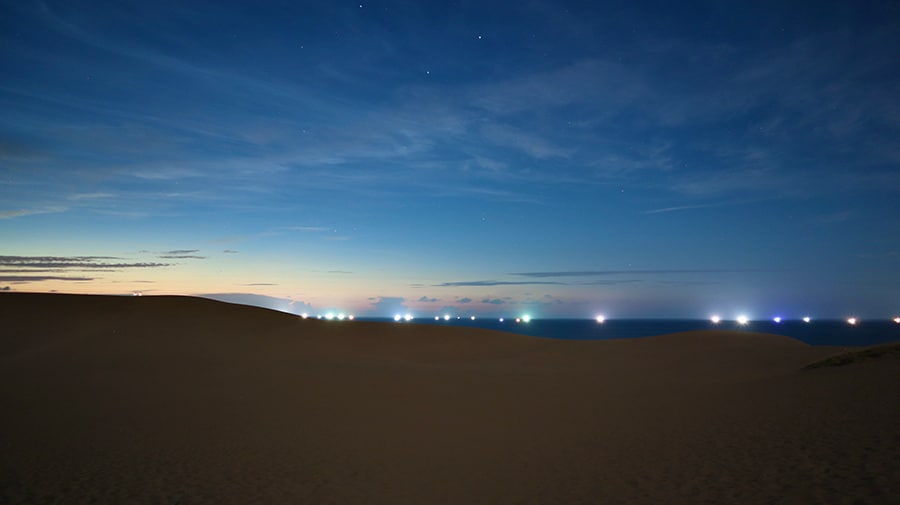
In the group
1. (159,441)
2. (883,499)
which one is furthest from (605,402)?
(159,441)

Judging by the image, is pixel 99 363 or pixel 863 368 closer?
pixel 863 368

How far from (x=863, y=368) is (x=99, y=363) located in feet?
115

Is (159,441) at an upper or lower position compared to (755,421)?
lower

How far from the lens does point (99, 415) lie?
652 inches

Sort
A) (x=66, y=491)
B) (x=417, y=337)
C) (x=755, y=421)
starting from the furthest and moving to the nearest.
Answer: (x=417, y=337) → (x=755, y=421) → (x=66, y=491)

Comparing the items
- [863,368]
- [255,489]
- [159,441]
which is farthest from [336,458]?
[863,368]

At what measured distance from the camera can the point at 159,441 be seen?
46.0 feet

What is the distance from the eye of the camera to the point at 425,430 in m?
15.7

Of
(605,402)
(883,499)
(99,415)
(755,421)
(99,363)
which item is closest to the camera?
(883,499)

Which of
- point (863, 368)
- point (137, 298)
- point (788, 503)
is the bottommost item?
point (788, 503)

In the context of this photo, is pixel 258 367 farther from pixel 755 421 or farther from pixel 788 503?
pixel 788 503

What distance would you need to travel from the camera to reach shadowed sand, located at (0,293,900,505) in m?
10.3

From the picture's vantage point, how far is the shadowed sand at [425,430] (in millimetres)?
10273

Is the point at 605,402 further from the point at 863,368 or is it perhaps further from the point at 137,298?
the point at 137,298
